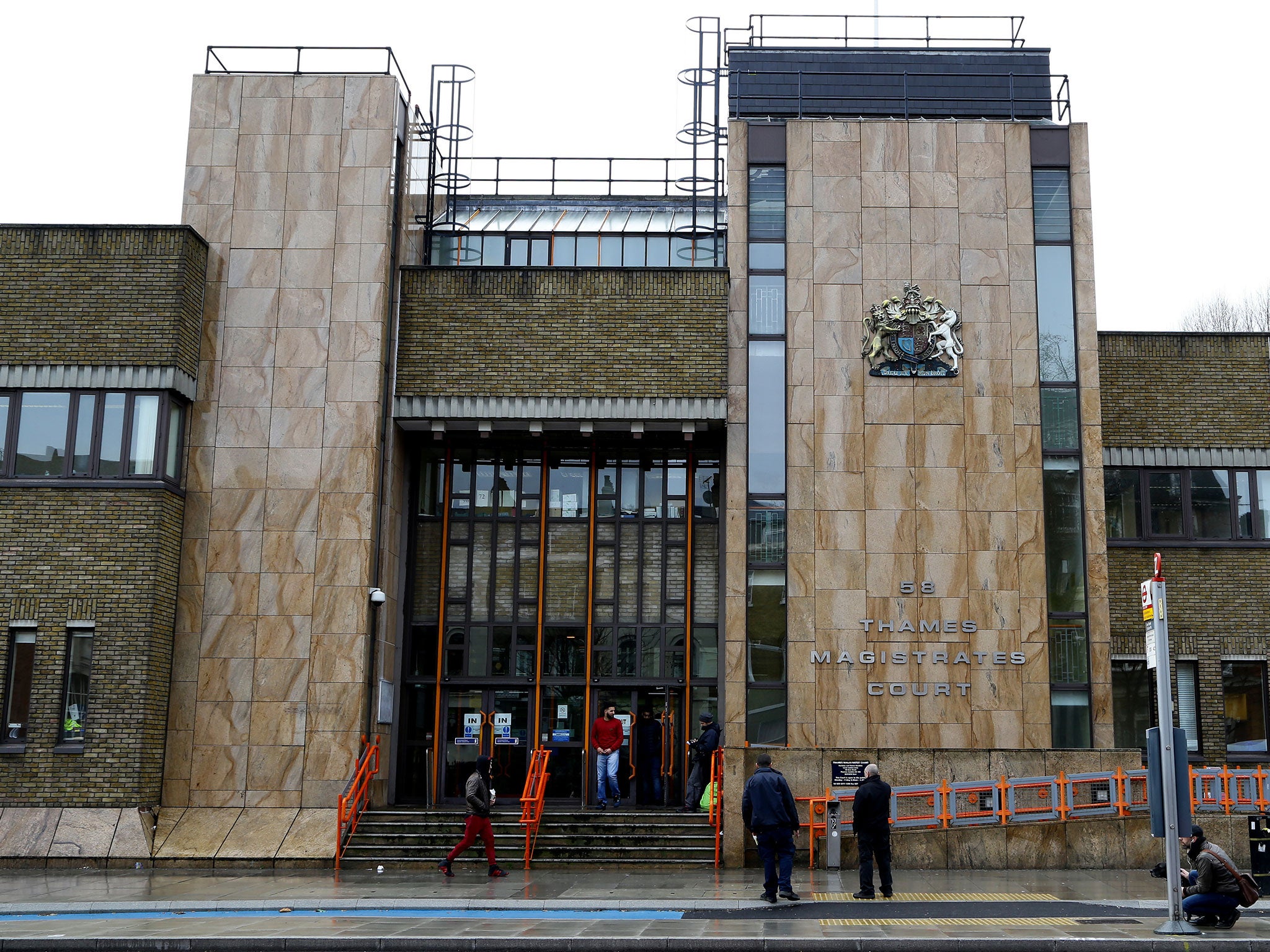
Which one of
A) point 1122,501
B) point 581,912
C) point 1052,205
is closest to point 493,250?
point 1052,205

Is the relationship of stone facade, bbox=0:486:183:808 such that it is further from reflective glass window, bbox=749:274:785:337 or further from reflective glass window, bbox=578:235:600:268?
reflective glass window, bbox=749:274:785:337

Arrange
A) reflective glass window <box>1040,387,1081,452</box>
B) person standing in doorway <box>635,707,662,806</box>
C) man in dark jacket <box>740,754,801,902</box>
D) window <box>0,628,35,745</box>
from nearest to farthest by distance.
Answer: man in dark jacket <box>740,754,801,902</box>, window <box>0,628,35,745</box>, person standing in doorway <box>635,707,662,806</box>, reflective glass window <box>1040,387,1081,452</box>

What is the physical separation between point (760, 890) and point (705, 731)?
5.32 m

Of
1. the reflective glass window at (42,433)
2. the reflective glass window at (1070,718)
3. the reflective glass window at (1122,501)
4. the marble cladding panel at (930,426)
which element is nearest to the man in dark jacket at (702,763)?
the marble cladding panel at (930,426)

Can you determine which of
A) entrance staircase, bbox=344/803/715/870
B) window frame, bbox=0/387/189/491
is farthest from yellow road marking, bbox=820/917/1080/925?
window frame, bbox=0/387/189/491

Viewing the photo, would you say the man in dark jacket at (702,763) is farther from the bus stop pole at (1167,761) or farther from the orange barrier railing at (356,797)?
the bus stop pole at (1167,761)

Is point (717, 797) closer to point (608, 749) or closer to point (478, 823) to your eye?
point (608, 749)

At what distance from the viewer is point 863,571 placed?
22562 millimetres

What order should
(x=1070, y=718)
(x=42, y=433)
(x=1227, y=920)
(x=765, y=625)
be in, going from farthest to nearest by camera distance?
(x=765, y=625) → (x=1070, y=718) → (x=42, y=433) → (x=1227, y=920)

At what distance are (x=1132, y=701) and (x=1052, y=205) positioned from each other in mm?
9325

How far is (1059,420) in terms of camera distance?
75.9 ft

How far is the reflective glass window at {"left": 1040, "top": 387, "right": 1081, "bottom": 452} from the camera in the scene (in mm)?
23047

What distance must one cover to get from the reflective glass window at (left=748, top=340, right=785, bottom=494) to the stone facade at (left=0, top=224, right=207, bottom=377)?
963cm

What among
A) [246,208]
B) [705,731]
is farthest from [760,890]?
[246,208]
